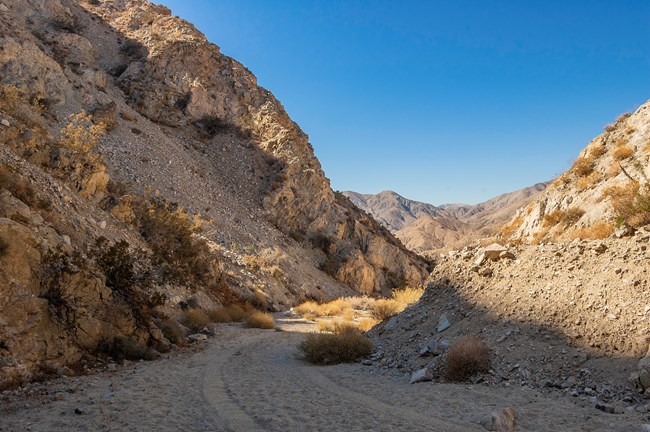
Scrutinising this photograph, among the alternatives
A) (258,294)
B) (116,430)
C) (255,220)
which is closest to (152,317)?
(116,430)

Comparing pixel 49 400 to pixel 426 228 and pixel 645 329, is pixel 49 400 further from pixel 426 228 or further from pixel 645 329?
pixel 426 228

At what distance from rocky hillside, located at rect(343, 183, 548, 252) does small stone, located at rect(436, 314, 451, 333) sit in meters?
79.4

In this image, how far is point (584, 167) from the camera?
589 inches

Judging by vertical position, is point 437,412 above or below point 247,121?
below

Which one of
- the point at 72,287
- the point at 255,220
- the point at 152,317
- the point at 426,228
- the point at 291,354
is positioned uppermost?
the point at 426,228

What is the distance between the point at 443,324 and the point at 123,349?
6.79 m

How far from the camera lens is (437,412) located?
18.5 feet

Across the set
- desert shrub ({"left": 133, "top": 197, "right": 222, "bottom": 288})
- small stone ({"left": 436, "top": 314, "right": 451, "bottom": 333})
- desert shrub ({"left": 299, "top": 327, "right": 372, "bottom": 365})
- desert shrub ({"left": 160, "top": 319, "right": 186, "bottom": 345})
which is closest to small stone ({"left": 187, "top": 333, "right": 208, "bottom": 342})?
desert shrub ({"left": 160, "top": 319, "right": 186, "bottom": 345})

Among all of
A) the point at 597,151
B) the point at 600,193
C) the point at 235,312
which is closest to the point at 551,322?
the point at 600,193

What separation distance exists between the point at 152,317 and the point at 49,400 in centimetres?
501

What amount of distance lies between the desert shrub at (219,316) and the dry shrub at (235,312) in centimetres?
33

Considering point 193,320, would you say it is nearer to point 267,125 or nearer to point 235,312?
point 235,312

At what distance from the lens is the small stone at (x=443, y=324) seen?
931 centimetres

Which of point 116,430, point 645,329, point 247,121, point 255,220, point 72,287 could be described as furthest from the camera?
point 247,121
